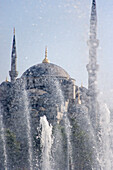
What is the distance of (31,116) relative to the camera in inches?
908

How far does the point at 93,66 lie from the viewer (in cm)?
2377

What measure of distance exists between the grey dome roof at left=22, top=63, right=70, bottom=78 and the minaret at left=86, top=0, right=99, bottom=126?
598cm

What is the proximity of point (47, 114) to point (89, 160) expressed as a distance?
7.90m

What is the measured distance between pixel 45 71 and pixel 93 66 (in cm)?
690

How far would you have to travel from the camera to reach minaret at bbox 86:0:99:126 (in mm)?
23344

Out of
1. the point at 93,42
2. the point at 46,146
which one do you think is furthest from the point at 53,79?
the point at 46,146

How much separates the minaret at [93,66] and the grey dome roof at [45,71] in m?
5.98

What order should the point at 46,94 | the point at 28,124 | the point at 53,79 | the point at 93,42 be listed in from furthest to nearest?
the point at 53,79
the point at 46,94
the point at 93,42
the point at 28,124

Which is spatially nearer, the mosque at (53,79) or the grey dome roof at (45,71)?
the mosque at (53,79)

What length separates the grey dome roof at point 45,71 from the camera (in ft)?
95.8

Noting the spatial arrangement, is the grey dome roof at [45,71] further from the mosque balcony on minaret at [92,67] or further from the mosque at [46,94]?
the mosque balcony on minaret at [92,67]

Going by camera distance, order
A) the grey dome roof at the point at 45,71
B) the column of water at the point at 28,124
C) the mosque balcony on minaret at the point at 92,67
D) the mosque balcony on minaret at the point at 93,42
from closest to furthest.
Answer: the column of water at the point at 28,124 < the mosque balcony on minaret at the point at 92,67 < the mosque balcony on minaret at the point at 93,42 < the grey dome roof at the point at 45,71

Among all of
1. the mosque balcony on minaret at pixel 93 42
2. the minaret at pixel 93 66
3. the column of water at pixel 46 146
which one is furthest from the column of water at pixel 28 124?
the mosque balcony on minaret at pixel 93 42

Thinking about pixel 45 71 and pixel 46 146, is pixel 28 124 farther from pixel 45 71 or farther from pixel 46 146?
pixel 45 71
